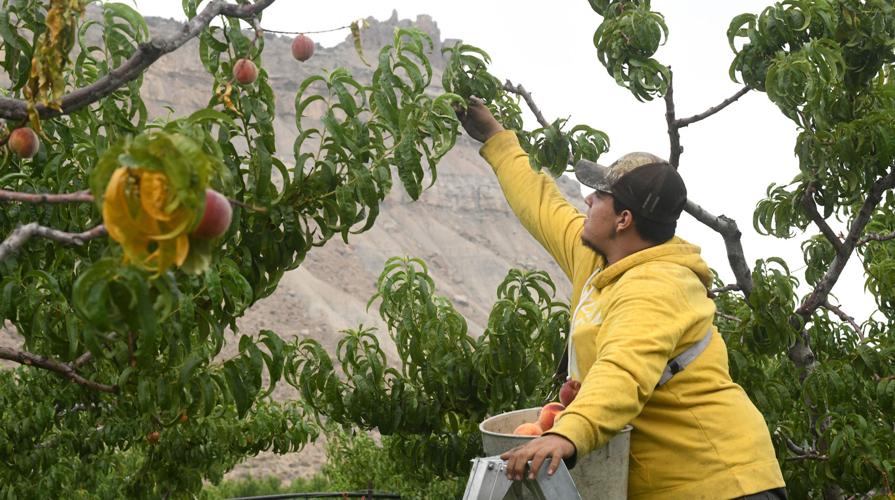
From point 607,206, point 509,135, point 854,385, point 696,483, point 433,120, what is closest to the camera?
point 696,483

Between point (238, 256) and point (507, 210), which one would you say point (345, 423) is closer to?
point (238, 256)

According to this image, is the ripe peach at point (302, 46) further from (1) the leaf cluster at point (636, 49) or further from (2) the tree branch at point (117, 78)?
(1) the leaf cluster at point (636, 49)

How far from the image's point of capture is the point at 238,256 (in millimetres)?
2943

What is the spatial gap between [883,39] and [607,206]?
2365 mm

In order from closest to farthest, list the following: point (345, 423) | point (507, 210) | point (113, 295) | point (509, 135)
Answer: point (113, 295) < point (509, 135) < point (345, 423) < point (507, 210)

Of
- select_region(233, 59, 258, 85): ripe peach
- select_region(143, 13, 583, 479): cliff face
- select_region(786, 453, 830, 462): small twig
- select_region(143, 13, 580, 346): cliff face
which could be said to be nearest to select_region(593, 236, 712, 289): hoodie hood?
select_region(233, 59, 258, 85): ripe peach

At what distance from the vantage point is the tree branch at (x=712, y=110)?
4469 millimetres

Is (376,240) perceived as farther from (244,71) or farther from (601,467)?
(601,467)

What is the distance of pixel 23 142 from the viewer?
95.1 inches

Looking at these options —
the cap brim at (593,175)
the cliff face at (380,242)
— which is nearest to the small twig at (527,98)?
the cap brim at (593,175)

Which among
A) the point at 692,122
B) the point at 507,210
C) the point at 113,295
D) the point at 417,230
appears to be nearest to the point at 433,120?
the point at 113,295

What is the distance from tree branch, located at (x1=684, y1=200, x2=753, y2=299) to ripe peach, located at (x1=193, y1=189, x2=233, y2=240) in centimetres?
325

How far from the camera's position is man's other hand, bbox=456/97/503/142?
3.61 m

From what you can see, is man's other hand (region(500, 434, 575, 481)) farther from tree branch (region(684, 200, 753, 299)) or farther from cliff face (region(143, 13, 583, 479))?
cliff face (region(143, 13, 583, 479))
